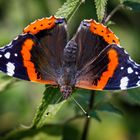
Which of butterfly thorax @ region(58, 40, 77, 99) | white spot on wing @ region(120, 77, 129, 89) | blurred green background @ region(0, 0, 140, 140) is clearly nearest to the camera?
white spot on wing @ region(120, 77, 129, 89)

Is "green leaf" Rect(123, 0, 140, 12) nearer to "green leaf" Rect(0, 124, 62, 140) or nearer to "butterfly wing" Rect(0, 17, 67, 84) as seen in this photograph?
"butterfly wing" Rect(0, 17, 67, 84)

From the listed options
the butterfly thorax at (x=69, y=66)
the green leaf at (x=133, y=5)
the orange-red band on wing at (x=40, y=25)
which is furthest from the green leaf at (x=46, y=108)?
the green leaf at (x=133, y=5)

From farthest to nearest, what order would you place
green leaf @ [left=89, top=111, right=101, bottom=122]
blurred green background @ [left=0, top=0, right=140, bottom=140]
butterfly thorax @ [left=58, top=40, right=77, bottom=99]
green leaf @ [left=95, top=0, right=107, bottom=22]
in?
blurred green background @ [left=0, top=0, right=140, bottom=140] → green leaf @ [left=89, top=111, right=101, bottom=122] → butterfly thorax @ [left=58, top=40, right=77, bottom=99] → green leaf @ [left=95, top=0, right=107, bottom=22]

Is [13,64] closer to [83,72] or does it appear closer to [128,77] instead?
[83,72]

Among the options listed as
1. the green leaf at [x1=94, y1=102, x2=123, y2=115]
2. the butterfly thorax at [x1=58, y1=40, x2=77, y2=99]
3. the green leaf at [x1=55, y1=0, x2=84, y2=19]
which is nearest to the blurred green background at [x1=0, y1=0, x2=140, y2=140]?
the green leaf at [x1=94, y1=102, x2=123, y2=115]

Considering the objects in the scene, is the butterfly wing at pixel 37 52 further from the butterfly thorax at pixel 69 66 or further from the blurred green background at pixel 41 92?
the blurred green background at pixel 41 92

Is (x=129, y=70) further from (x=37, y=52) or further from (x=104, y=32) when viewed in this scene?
(x=37, y=52)
